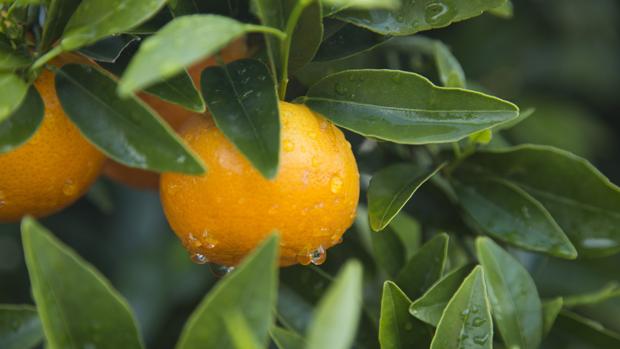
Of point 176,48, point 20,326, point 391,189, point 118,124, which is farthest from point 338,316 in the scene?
point 20,326

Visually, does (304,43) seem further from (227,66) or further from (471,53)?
(471,53)

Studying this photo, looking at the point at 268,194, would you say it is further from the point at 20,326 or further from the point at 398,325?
the point at 20,326

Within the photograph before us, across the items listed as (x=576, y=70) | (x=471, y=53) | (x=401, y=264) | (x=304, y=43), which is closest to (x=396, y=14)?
(x=304, y=43)

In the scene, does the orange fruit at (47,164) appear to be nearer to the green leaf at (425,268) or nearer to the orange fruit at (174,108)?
the orange fruit at (174,108)

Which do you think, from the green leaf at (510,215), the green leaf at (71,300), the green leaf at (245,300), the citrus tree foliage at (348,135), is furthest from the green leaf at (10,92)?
the green leaf at (510,215)

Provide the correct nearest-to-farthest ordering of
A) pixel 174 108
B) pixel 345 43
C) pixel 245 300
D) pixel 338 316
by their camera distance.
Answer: pixel 338 316 < pixel 245 300 < pixel 345 43 < pixel 174 108

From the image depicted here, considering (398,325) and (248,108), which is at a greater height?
(248,108)
